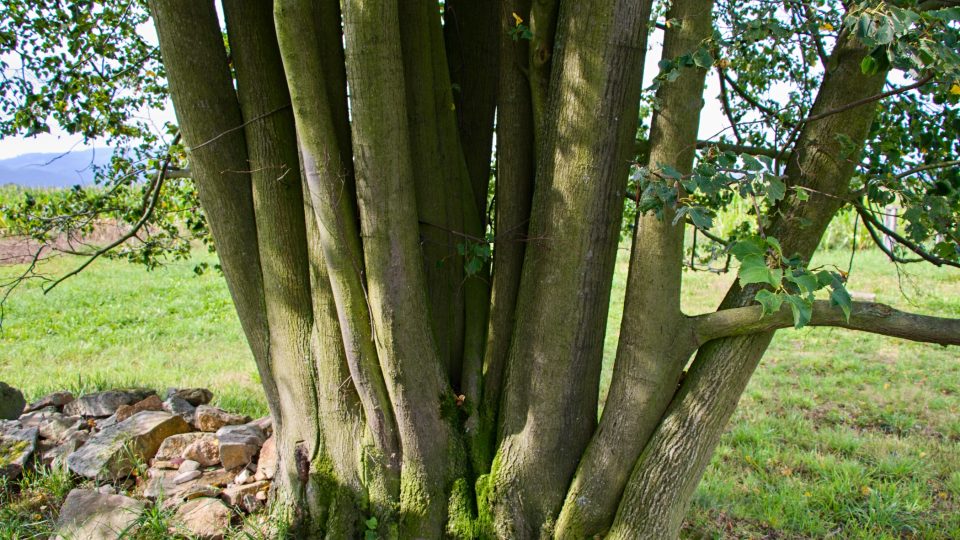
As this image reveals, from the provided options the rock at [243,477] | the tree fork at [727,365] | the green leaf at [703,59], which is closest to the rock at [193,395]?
the rock at [243,477]

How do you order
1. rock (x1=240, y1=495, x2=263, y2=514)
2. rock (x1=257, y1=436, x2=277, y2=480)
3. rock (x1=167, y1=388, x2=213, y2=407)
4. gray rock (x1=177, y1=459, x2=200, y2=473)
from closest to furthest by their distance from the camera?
rock (x1=240, y1=495, x2=263, y2=514) < rock (x1=257, y1=436, x2=277, y2=480) < gray rock (x1=177, y1=459, x2=200, y2=473) < rock (x1=167, y1=388, x2=213, y2=407)

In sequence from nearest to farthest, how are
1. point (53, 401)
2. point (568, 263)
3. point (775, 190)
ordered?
point (775, 190) → point (568, 263) → point (53, 401)

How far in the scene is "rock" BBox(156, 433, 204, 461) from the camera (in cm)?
412

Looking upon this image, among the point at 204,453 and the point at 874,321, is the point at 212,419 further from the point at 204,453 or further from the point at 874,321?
the point at 874,321

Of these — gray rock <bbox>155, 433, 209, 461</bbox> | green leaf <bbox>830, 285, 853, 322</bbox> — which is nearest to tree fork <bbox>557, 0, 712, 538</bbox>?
green leaf <bbox>830, 285, 853, 322</bbox>

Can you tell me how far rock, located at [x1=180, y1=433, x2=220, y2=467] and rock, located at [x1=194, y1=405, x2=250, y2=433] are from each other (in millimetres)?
388

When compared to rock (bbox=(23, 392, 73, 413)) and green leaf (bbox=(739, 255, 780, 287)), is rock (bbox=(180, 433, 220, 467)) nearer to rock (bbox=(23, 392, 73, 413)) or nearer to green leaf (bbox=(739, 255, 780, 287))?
rock (bbox=(23, 392, 73, 413))

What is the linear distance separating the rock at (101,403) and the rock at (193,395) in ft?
0.87

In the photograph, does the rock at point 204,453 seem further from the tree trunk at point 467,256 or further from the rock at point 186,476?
the tree trunk at point 467,256

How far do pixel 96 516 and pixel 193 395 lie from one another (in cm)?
190

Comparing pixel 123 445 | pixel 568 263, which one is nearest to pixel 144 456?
pixel 123 445

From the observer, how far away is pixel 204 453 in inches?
159

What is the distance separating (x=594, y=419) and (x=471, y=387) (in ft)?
1.86

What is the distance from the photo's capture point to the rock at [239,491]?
11.9ft
